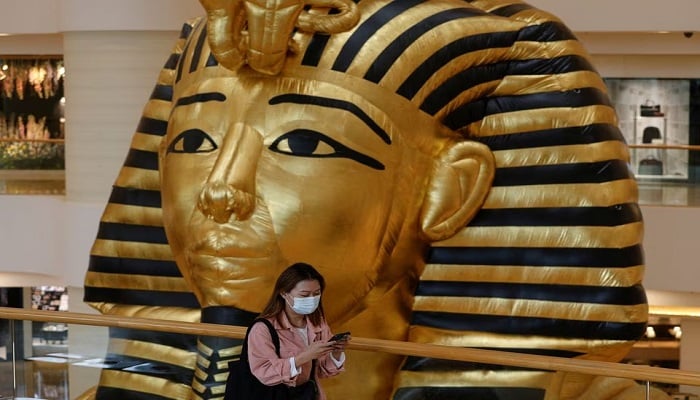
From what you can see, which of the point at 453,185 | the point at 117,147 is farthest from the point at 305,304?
the point at 117,147

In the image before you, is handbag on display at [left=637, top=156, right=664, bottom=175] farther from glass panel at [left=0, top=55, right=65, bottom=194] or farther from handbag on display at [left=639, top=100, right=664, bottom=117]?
glass panel at [left=0, top=55, right=65, bottom=194]

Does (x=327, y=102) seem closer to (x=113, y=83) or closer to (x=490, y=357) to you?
(x=490, y=357)

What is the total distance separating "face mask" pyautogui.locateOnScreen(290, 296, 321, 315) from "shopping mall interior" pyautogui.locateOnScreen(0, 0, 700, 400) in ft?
5.49

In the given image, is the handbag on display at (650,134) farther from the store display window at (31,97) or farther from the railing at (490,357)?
the railing at (490,357)

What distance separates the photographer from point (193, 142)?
14.6ft

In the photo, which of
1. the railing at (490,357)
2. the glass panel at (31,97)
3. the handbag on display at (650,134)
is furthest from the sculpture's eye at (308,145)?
the glass panel at (31,97)

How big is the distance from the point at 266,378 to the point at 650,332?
11.7 metres

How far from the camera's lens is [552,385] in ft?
14.5

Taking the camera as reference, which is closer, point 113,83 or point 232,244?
point 232,244

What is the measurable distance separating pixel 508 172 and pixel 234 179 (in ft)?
2.89

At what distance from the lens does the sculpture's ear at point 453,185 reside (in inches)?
179

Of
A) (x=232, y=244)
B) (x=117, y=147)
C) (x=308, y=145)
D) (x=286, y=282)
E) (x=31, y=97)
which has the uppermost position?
(x=31, y=97)

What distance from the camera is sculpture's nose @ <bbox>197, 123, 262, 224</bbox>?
4.25 meters

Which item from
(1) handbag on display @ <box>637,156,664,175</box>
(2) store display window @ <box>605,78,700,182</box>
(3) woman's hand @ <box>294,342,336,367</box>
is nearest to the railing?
(3) woman's hand @ <box>294,342,336,367</box>
